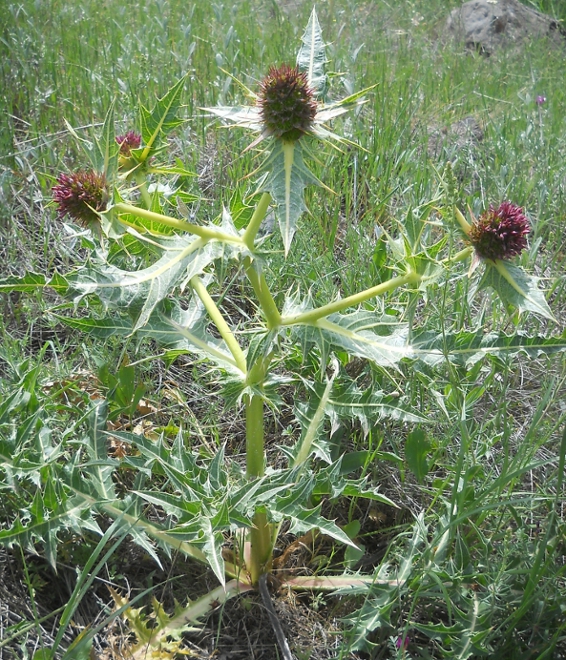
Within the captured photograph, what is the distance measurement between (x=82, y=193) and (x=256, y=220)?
1.69ft

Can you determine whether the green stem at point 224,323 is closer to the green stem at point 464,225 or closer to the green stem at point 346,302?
the green stem at point 346,302

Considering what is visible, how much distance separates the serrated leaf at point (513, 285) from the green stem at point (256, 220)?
651 mm

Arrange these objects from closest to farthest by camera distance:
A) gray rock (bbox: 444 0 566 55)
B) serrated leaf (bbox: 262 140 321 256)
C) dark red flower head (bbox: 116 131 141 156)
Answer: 1. serrated leaf (bbox: 262 140 321 256)
2. dark red flower head (bbox: 116 131 141 156)
3. gray rock (bbox: 444 0 566 55)

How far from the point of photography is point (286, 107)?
1.60m

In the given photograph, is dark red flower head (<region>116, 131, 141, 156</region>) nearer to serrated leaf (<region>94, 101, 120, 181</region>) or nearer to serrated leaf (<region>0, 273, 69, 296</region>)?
serrated leaf (<region>94, 101, 120, 181</region>)

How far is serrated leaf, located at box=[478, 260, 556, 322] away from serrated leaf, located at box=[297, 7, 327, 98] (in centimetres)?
70

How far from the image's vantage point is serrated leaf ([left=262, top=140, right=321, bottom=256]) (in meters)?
1.55

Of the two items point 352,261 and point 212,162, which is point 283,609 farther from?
point 212,162

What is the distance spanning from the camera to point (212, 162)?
10.9ft

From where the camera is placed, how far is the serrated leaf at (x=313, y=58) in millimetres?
1767

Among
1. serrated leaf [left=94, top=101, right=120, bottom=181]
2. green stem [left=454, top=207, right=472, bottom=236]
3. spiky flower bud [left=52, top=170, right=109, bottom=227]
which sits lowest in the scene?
green stem [left=454, top=207, right=472, bottom=236]

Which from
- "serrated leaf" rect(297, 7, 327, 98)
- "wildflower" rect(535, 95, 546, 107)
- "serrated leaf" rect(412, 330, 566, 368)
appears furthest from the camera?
"wildflower" rect(535, 95, 546, 107)

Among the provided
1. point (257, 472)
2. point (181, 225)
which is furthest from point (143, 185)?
point (257, 472)

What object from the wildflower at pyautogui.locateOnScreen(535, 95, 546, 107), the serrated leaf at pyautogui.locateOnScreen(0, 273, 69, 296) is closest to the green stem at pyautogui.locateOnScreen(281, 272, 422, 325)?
the serrated leaf at pyautogui.locateOnScreen(0, 273, 69, 296)
